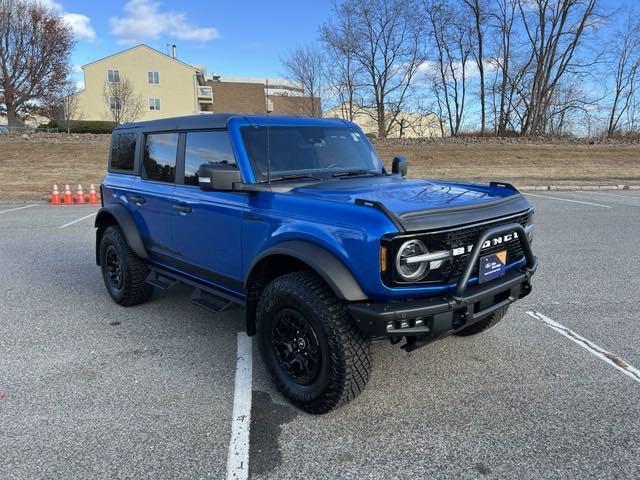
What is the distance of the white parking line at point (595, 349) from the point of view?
3443 mm

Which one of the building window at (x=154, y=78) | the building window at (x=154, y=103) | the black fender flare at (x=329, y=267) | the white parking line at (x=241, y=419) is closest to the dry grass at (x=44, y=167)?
the white parking line at (x=241, y=419)

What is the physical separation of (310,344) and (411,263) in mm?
819

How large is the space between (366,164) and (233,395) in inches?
86.5

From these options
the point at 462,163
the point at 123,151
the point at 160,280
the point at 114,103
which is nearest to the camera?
the point at 160,280

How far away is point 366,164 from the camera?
4.15 m

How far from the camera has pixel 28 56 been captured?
3581 cm

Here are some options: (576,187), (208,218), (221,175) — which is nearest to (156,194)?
(208,218)

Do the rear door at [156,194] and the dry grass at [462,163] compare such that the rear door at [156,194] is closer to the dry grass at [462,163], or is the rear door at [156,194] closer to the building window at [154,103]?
the dry grass at [462,163]

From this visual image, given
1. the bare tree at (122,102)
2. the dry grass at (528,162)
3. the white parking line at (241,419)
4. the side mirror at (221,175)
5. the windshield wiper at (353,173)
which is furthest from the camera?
the bare tree at (122,102)

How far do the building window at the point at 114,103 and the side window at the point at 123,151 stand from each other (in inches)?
1669

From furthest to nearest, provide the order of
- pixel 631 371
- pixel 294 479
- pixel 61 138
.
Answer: pixel 61 138
pixel 631 371
pixel 294 479

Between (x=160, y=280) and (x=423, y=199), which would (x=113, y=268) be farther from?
(x=423, y=199)

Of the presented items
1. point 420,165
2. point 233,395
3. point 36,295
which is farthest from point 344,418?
point 420,165

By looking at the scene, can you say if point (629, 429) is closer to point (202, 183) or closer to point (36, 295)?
point (202, 183)
